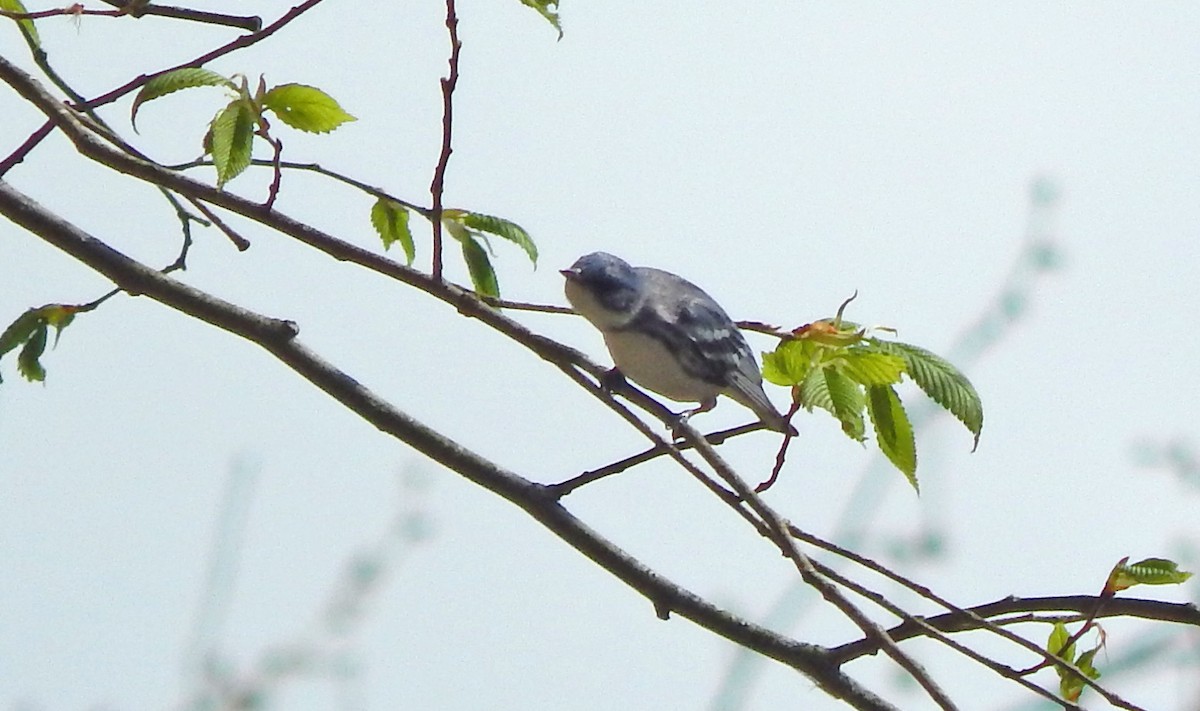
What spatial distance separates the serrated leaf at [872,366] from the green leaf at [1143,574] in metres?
0.27

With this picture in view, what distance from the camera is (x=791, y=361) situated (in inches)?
47.1

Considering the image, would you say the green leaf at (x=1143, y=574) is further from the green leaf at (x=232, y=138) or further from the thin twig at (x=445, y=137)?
the green leaf at (x=232, y=138)

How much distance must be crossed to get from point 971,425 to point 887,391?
73mm

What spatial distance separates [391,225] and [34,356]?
0.41m

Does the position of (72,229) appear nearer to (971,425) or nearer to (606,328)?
(606,328)

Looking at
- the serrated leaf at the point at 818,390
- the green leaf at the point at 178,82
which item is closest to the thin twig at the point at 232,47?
the green leaf at the point at 178,82

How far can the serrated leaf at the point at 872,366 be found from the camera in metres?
1.16

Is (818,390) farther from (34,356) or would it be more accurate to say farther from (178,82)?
(34,356)

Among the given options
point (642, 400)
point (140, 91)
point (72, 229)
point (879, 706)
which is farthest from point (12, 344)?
point (879, 706)

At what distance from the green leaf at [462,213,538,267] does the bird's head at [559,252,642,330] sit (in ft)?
1.26

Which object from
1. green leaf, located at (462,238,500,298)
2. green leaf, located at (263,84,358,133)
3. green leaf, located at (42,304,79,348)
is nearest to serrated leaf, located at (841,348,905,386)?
green leaf, located at (462,238,500,298)

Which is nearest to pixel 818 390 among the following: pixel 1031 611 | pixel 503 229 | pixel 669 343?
pixel 1031 611

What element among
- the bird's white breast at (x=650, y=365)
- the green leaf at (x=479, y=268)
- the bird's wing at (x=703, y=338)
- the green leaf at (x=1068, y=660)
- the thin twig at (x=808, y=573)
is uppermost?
the bird's wing at (x=703, y=338)

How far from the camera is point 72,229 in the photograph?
1.42m
